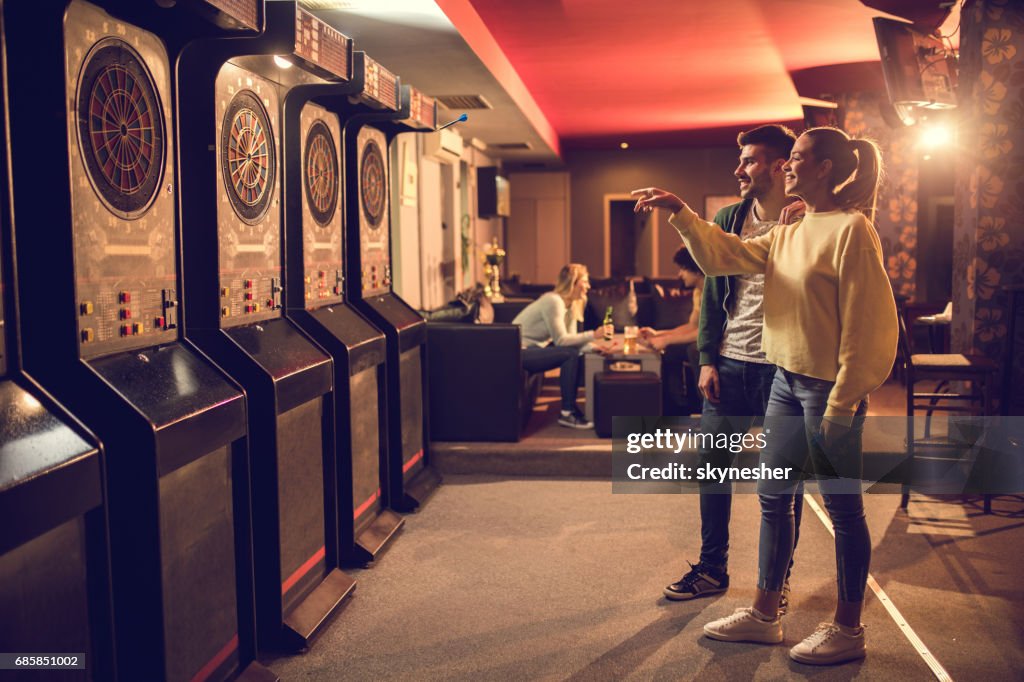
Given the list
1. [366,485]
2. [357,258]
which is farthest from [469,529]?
[357,258]

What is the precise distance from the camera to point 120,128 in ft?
6.63

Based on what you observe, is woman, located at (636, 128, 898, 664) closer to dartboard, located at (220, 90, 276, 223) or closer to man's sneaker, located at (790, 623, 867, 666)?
man's sneaker, located at (790, 623, 867, 666)

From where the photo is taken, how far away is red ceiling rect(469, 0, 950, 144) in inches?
214

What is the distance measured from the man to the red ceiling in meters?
2.86

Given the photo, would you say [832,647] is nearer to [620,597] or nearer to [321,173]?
[620,597]

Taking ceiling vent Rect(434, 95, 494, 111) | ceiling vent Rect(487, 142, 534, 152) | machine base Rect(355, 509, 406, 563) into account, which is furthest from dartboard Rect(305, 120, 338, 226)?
ceiling vent Rect(487, 142, 534, 152)

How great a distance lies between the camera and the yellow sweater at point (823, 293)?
Result: 2258 mm

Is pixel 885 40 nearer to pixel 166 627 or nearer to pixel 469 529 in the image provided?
pixel 469 529

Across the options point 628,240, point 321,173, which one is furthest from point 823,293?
point 628,240

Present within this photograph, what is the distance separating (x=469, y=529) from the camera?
12.5 feet

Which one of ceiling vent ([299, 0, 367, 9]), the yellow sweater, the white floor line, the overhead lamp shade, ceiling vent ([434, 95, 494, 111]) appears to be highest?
the overhead lamp shade

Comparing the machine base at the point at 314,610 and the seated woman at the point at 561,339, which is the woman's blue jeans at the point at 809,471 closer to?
the machine base at the point at 314,610

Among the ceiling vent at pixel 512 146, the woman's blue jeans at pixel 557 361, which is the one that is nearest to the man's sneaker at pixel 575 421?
the woman's blue jeans at pixel 557 361

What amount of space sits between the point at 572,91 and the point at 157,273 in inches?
265
